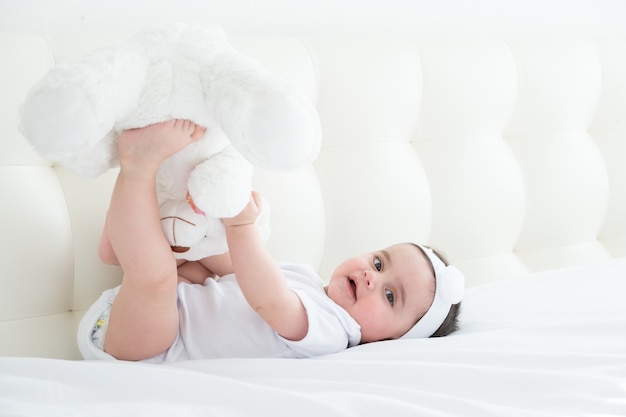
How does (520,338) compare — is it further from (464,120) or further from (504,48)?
(504,48)

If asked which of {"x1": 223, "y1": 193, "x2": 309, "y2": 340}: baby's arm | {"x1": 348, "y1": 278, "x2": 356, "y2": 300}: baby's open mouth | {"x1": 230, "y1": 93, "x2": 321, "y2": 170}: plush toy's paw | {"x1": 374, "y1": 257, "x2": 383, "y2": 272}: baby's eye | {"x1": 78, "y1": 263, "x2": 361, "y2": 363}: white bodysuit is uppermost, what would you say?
{"x1": 230, "y1": 93, "x2": 321, "y2": 170}: plush toy's paw

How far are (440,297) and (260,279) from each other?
1.09 feet

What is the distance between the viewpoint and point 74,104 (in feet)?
2.41

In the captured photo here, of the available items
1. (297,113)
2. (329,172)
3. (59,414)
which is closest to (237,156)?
(297,113)

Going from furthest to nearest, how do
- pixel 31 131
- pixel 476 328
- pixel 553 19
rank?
pixel 553 19
pixel 476 328
pixel 31 131

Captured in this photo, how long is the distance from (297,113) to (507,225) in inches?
37.4

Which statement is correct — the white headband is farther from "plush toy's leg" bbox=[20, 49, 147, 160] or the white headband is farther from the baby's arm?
"plush toy's leg" bbox=[20, 49, 147, 160]

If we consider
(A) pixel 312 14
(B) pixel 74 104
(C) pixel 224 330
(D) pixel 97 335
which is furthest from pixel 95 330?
(A) pixel 312 14

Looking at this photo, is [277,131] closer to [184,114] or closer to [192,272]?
[184,114]

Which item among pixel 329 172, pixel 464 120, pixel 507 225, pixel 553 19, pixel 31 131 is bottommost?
pixel 31 131

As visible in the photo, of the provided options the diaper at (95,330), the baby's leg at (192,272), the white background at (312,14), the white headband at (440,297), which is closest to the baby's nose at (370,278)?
the white headband at (440,297)

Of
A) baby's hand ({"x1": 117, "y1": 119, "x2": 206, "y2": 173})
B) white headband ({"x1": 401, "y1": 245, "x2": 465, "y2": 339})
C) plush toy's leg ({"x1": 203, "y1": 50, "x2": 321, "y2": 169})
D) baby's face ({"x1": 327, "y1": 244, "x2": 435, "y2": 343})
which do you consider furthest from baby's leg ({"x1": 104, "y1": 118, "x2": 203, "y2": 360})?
white headband ({"x1": 401, "y1": 245, "x2": 465, "y2": 339})

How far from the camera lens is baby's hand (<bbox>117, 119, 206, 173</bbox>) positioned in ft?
2.80

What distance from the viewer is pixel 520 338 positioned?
3.79ft
